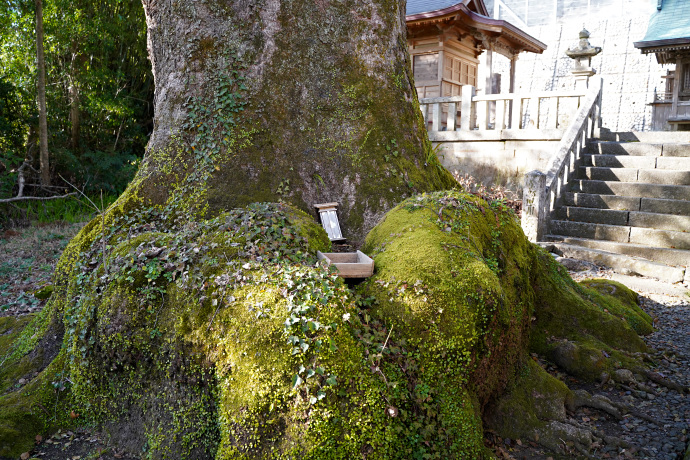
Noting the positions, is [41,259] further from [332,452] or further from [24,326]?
[332,452]

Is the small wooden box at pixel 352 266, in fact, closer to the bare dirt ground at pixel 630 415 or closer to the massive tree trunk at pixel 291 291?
the massive tree trunk at pixel 291 291

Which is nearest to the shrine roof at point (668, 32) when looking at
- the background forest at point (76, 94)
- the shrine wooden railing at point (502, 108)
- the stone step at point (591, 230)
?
the shrine wooden railing at point (502, 108)

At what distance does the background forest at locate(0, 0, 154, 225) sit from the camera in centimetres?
1163

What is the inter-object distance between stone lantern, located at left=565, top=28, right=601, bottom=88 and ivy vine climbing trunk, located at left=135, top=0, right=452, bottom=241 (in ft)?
29.3

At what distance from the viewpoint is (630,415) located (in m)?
4.20

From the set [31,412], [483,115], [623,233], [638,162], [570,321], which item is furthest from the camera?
[483,115]

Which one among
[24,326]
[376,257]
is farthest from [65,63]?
[376,257]

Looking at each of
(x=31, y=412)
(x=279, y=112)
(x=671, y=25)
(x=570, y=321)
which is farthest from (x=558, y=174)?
(x=31, y=412)

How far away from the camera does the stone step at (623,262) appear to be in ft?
24.6

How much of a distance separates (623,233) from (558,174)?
155 cm

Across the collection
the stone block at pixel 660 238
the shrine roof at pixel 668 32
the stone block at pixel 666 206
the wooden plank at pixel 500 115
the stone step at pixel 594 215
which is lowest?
the stone block at pixel 660 238

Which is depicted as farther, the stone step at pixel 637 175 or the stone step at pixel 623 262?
the stone step at pixel 637 175

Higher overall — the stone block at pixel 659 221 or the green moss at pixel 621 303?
the stone block at pixel 659 221

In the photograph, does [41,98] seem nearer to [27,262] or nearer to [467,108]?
[27,262]
